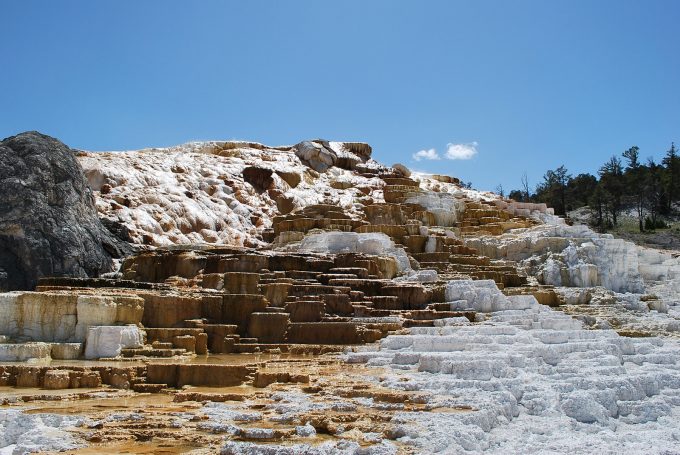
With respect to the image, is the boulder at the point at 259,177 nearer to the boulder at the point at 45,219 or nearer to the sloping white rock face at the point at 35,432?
the boulder at the point at 45,219

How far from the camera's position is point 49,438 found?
6.46m

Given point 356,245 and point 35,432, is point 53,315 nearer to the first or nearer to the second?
point 35,432

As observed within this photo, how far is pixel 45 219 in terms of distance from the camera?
17.6 metres

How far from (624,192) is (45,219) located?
33.5 metres

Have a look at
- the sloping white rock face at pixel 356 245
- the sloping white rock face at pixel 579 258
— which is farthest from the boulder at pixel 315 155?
the sloping white rock face at pixel 579 258

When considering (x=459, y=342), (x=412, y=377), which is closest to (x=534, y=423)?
(x=412, y=377)

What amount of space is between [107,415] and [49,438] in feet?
3.42

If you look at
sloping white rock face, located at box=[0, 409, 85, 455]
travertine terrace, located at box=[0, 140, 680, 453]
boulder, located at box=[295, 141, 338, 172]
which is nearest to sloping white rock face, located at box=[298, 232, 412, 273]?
travertine terrace, located at box=[0, 140, 680, 453]

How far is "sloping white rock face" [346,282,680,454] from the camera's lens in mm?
6980

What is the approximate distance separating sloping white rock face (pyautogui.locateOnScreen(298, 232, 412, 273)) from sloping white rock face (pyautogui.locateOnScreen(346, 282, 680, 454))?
6.74 metres

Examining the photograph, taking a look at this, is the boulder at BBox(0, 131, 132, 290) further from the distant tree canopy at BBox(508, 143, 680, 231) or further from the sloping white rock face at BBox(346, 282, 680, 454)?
the distant tree canopy at BBox(508, 143, 680, 231)

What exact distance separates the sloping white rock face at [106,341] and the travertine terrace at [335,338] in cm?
3

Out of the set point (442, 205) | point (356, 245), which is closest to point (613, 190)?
point (442, 205)

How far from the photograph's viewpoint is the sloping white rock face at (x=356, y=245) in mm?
20047
